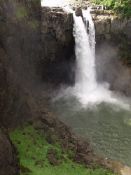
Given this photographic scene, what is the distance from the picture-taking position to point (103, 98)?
52.0 m

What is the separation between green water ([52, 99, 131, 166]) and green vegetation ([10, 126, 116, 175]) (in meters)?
5.72

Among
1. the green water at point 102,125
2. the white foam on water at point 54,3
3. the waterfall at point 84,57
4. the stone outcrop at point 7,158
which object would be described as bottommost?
the green water at point 102,125

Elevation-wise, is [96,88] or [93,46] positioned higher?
[93,46]

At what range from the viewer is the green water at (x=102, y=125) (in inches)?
1569

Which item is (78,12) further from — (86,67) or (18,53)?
(18,53)

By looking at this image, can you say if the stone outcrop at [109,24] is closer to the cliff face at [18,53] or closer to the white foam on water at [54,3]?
the white foam on water at [54,3]

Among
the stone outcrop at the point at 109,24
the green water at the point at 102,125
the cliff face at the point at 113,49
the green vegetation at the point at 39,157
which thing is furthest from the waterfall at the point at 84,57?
the green vegetation at the point at 39,157

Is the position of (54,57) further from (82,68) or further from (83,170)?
(83,170)

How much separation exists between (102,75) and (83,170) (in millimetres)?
24634

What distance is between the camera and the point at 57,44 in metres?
51.8

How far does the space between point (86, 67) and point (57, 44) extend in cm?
605

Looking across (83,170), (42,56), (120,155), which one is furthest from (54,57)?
(83,170)

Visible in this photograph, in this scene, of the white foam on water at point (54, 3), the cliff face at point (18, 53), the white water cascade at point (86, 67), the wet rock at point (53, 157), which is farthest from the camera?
the white foam on water at point (54, 3)

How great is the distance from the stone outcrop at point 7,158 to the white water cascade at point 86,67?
24544mm
